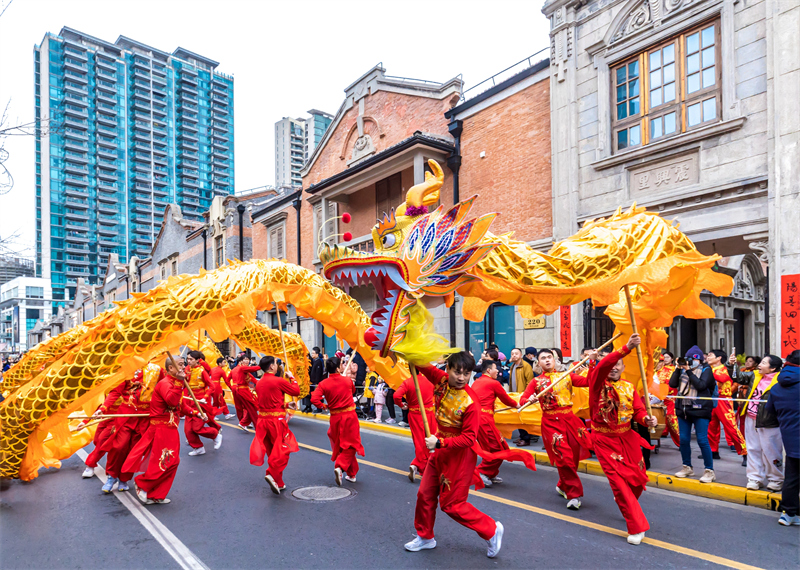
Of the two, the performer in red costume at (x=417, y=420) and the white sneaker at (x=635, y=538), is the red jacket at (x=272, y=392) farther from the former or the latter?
the white sneaker at (x=635, y=538)

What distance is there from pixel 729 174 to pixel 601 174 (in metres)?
2.43

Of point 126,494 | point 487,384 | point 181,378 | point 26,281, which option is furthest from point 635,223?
point 26,281

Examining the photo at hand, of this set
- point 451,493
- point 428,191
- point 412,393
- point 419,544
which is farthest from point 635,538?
point 428,191

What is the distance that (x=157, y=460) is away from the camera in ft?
20.5

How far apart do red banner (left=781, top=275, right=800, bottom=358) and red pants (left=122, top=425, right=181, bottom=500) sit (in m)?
8.58

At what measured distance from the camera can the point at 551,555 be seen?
4.63 metres

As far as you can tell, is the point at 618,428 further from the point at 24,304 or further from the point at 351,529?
the point at 24,304

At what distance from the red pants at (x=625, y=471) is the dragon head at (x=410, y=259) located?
2.03 meters

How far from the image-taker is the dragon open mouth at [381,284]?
477 cm

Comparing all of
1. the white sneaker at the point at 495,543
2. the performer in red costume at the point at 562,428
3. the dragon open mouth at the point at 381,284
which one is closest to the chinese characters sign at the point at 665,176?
the performer in red costume at the point at 562,428

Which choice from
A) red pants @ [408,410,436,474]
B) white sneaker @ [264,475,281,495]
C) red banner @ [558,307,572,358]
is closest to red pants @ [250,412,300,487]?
white sneaker @ [264,475,281,495]

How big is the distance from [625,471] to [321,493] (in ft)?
11.3

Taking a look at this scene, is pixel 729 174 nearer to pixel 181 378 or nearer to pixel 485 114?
pixel 485 114

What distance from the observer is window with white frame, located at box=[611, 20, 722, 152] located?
1003 cm
